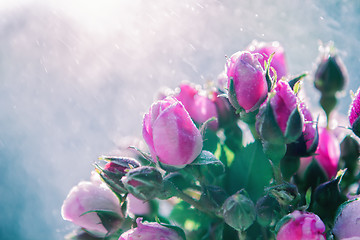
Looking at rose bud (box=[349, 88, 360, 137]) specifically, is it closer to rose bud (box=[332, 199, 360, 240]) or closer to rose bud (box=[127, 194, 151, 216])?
rose bud (box=[332, 199, 360, 240])

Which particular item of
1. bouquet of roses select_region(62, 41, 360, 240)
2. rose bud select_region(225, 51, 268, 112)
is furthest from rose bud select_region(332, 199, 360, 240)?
rose bud select_region(225, 51, 268, 112)

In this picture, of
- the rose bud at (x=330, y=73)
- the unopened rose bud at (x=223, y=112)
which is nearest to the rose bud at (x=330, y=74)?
the rose bud at (x=330, y=73)

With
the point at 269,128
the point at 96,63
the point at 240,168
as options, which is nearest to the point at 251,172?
the point at 240,168

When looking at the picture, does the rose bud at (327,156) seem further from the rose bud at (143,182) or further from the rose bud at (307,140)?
the rose bud at (143,182)

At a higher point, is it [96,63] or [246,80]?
[246,80]

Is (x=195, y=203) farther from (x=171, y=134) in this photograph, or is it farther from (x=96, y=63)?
(x=96, y=63)

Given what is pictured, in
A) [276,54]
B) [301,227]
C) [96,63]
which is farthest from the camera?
[96,63]
